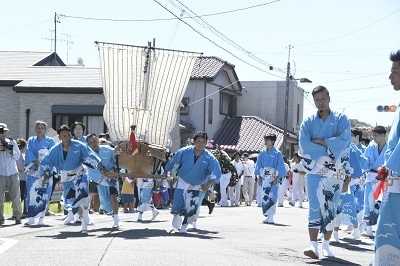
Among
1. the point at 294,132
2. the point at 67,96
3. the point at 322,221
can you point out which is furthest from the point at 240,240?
the point at 294,132

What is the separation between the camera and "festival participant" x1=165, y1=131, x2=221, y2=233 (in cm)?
1269

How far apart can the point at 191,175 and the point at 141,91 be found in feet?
9.35

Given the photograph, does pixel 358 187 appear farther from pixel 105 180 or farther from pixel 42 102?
pixel 42 102

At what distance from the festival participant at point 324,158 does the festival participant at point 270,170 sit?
712cm

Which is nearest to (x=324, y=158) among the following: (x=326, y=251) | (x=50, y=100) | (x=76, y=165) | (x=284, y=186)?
(x=326, y=251)

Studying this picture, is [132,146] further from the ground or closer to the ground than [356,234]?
further from the ground

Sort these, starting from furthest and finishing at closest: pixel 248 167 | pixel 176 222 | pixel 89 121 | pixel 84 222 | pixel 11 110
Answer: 1. pixel 11 110
2. pixel 89 121
3. pixel 248 167
4. pixel 176 222
5. pixel 84 222

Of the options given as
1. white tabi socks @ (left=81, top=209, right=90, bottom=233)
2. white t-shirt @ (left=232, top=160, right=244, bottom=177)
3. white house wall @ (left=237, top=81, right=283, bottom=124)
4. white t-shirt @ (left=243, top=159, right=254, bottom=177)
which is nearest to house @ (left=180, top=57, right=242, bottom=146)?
white house wall @ (left=237, top=81, right=283, bottom=124)

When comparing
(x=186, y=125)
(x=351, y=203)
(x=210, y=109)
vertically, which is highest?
(x=210, y=109)

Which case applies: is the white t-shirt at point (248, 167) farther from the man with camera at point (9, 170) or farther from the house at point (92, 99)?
the man with camera at point (9, 170)


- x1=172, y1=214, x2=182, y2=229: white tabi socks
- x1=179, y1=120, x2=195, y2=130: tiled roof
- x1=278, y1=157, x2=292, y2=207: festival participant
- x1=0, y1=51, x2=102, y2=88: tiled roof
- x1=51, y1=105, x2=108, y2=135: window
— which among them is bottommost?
x1=278, y1=157, x2=292, y2=207: festival participant

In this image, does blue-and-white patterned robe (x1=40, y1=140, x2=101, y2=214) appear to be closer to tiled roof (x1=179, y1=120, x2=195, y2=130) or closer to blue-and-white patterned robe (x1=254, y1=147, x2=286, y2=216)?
blue-and-white patterned robe (x1=254, y1=147, x2=286, y2=216)

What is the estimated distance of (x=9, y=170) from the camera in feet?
47.6

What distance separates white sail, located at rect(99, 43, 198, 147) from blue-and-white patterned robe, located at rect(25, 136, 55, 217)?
1.42 m
